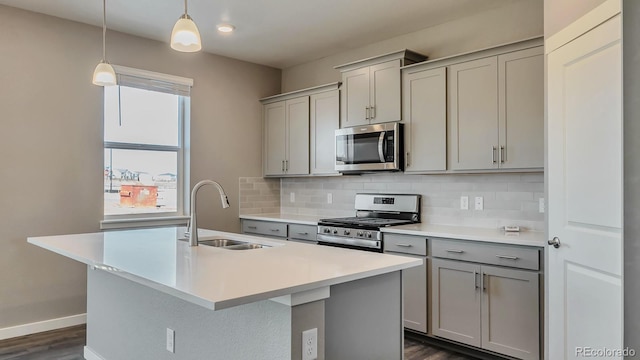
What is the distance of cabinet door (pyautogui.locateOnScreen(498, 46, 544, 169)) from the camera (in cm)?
304

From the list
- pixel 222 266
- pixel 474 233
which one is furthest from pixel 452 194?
pixel 222 266

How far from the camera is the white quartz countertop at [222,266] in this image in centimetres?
150

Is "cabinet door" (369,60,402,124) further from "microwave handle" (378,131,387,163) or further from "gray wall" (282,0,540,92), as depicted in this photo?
"gray wall" (282,0,540,92)

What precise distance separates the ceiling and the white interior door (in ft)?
4.46

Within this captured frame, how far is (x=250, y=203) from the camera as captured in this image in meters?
5.19

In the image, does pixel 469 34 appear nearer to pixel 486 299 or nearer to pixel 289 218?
pixel 486 299

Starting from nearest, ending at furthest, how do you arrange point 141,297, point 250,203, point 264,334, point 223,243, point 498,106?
point 264,334 → point 141,297 → point 223,243 → point 498,106 → point 250,203

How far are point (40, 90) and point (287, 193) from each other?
8.95 feet

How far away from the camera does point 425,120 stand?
3.69 meters

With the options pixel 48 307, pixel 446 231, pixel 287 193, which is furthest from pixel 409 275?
pixel 48 307

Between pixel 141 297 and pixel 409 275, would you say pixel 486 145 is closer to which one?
pixel 409 275

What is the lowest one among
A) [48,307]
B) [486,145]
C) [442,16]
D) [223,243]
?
[48,307]

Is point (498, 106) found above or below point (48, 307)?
above

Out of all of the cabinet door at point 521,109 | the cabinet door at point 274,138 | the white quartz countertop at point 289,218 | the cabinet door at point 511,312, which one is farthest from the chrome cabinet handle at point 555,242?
the cabinet door at point 274,138
